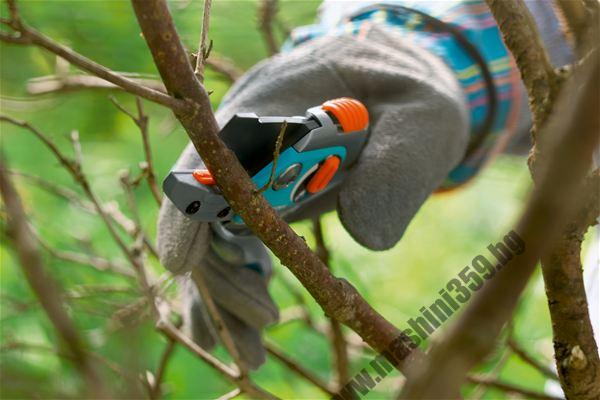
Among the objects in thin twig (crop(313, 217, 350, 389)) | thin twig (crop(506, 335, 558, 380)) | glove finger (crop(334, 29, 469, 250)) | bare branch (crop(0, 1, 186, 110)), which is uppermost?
bare branch (crop(0, 1, 186, 110))

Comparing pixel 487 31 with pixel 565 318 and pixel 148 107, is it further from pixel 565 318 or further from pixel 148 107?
pixel 148 107

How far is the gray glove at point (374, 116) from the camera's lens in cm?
47

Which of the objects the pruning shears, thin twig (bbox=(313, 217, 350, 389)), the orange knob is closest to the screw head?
the pruning shears

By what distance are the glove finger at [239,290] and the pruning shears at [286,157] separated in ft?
0.20

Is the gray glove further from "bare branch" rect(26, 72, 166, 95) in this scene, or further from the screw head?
"bare branch" rect(26, 72, 166, 95)

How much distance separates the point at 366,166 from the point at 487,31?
266mm

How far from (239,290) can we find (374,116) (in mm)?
148

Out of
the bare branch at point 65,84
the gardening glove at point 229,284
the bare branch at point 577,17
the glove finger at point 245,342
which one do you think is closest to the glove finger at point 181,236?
the gardening glove at point 229,284

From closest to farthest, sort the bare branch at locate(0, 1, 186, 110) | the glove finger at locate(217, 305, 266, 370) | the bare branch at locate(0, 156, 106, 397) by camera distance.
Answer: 1. the bare branch at locate(0, 156, 106, 397)
2. the bare branch at locate(0, 1, 186, 110)
3. the glove finger at locate(217, 305, 266, 370)

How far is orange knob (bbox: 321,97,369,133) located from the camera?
461 mm

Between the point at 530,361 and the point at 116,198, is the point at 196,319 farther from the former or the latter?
the point at 116,198

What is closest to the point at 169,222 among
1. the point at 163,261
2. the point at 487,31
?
the point at 163,261

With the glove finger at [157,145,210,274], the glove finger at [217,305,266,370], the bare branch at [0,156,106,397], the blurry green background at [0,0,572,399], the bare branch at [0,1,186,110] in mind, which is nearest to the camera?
the bare branch at [0,156,106,397]

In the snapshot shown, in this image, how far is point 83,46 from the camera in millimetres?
815
